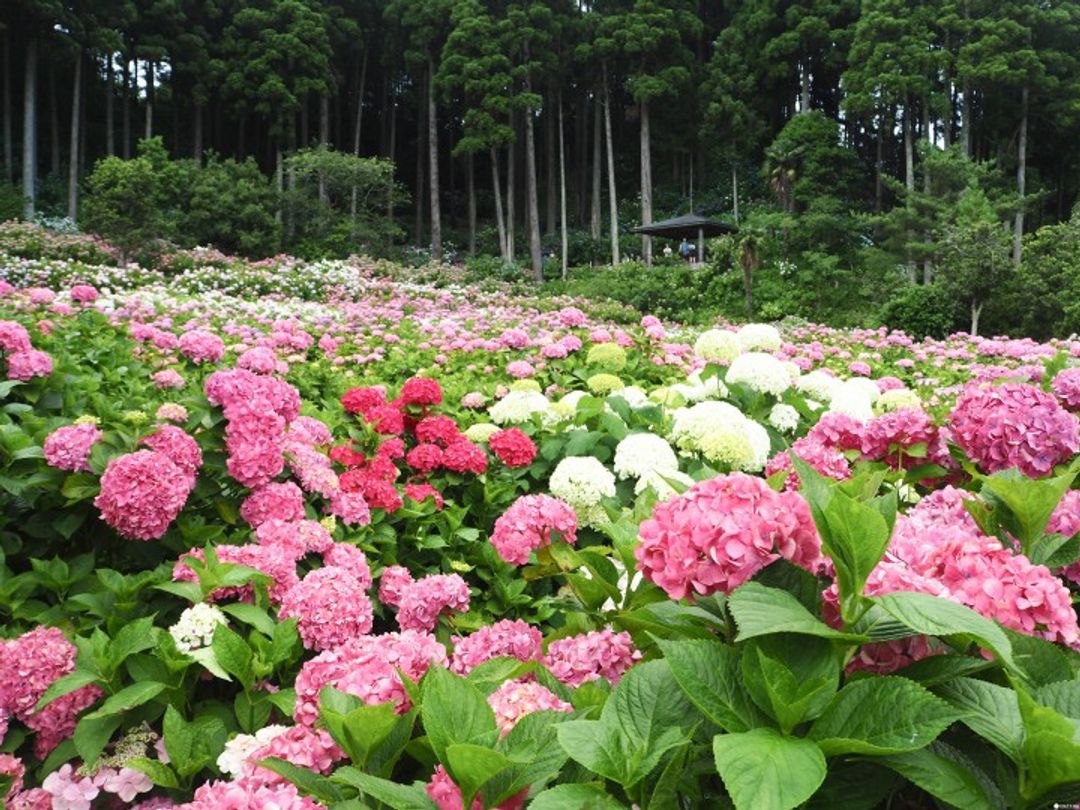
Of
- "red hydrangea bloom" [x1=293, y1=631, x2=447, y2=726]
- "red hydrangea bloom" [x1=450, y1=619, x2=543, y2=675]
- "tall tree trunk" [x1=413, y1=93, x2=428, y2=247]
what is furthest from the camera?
"tall tree trunk" [x1=413, y1=93, x2=428, y2=247]

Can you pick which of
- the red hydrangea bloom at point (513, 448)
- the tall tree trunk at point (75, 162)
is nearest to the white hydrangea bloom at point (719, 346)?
the red hydrangea bloom at point (513, 448)

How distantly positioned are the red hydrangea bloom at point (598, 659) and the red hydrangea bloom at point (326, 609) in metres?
0.62

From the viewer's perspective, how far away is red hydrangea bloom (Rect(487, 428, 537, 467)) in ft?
8.42

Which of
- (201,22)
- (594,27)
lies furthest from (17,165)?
(594,27)

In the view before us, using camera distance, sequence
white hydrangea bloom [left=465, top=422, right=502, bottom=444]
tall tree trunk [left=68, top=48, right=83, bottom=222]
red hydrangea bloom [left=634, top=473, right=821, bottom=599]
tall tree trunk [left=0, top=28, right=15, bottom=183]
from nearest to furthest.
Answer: red hydrangea bloom [left=634, top=473, right=821, bottom=599], white hydrangea bloom [left=465, top=422, right=502, bottom=444], tall tree trunk [left=68, top=48, right=83, bottom=222], tall tree trunk [left=0, top=28, right=15, bottom=183]

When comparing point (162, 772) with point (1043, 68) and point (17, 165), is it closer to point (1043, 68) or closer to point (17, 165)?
point (1043, 68)

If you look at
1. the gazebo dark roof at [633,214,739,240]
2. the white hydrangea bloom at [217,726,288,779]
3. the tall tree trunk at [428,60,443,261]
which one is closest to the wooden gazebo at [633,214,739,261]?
the gazebo dark roof at [633,214,739,240]

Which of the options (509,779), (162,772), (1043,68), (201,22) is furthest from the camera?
(201,22)

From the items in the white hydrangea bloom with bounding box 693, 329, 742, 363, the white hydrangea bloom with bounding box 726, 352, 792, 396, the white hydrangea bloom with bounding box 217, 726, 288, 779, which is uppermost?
the white hydrangea bloom with bounding box 693, 329, 742, 363

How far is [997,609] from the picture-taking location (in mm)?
801

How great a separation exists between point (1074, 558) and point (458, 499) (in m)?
1.92

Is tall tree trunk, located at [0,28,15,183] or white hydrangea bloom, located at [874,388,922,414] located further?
tall tree trunk, located at [0,28,15,183]

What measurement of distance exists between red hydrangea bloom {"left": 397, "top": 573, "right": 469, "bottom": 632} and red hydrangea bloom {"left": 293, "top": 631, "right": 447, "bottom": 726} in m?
0.58

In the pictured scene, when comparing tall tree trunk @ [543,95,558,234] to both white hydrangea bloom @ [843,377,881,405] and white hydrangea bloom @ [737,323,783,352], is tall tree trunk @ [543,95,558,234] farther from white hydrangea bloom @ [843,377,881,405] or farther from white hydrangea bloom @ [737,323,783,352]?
white hydrangea bloom @ [843,377,881,405]
